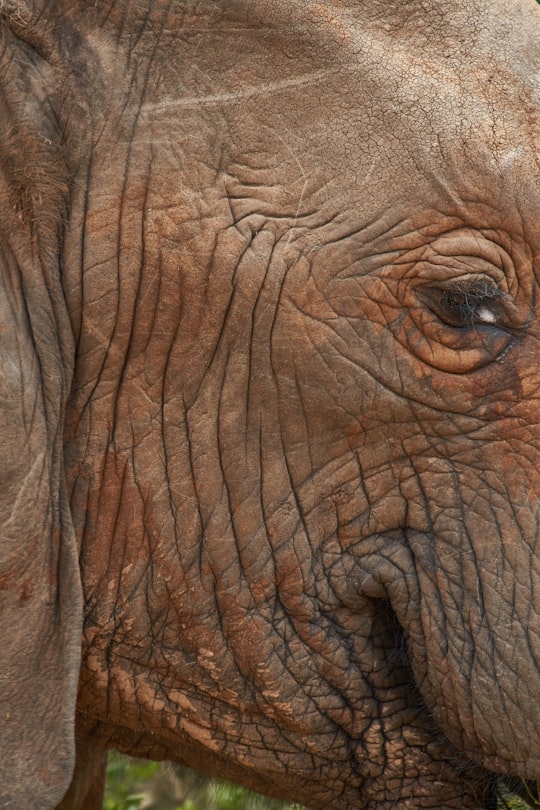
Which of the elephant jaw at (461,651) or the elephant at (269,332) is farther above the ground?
the elephant at (269,332)

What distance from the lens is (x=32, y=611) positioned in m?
3.06

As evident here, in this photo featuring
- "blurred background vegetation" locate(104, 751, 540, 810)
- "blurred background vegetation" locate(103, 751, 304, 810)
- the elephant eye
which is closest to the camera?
the elephant eye

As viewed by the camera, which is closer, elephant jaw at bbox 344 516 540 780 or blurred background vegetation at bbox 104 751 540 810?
elephant jaw at bbox 344 516 540 780

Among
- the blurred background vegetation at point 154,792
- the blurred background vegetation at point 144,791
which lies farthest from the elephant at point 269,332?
the blurred background vegetation at point 144,791

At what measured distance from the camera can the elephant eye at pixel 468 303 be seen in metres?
3.15

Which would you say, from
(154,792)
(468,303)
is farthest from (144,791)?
(468,303)

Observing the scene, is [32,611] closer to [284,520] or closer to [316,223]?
[284,520]

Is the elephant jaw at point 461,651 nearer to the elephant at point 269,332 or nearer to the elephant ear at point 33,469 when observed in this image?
the elephant at point 269,332

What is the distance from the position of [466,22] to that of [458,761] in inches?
65.3

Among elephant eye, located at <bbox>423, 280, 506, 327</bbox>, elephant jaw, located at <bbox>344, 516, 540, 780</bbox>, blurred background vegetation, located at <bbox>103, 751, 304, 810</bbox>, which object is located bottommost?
elephant jaw, located at <bbox>344, 516, 540, 780</bbox>

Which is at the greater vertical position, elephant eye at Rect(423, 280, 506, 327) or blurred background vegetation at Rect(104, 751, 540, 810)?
elephant eye at Rect(423, 280, 506, 327)

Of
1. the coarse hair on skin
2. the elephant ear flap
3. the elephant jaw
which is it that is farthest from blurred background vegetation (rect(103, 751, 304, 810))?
the coarse hair on skin

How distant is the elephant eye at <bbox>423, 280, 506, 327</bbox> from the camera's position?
3.15m

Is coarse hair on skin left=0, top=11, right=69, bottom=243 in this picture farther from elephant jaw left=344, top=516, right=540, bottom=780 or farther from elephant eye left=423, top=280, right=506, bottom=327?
elephant jaw left=344, top=516, right=540, bottom=780
